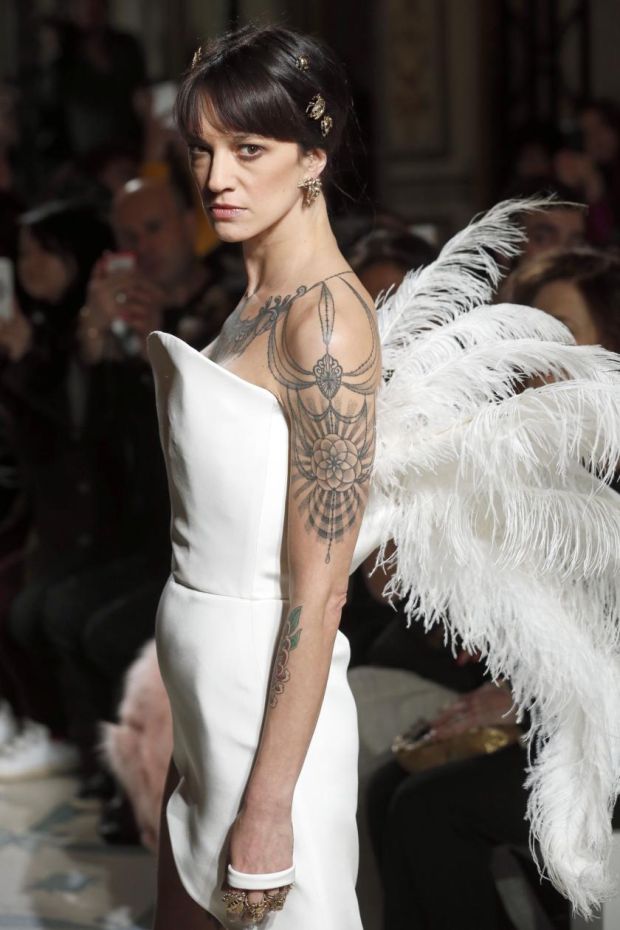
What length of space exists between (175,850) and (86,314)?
2084 mm

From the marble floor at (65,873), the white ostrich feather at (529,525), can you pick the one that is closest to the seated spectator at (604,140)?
the marble floor at (65,873)

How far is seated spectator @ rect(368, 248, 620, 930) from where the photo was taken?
2.10m

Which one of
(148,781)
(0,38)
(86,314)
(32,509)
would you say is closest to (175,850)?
(148,781)

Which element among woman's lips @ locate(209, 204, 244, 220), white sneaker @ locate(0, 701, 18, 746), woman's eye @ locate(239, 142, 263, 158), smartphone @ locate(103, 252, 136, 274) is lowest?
white sneaker @ locate(0, 701, 18, 746)

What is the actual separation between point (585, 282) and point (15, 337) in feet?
6.06

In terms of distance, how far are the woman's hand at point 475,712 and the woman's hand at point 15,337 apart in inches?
74.9

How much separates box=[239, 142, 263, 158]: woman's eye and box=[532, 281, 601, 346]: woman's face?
1.05 metres

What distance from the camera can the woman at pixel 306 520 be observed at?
57.5 inches

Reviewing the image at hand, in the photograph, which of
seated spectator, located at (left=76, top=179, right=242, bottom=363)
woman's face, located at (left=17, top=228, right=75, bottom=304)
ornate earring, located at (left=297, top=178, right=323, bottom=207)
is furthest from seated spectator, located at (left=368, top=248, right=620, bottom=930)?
woman's face, located at (left=17, top=228, right=75, bottom=304)

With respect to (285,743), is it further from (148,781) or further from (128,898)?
(128,898)

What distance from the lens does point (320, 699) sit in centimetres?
A: 147

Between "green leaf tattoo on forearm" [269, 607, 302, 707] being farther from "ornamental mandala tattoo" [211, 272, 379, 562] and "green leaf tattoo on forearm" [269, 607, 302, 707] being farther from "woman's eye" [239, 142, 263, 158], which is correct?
"woman's eye" [239, 142, 263, 158]

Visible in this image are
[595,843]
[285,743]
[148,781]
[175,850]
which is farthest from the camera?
[148,781]

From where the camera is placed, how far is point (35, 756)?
365 cm
